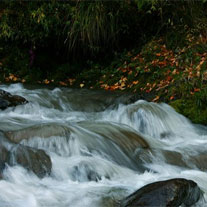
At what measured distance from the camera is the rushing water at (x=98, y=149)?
4.12 meters

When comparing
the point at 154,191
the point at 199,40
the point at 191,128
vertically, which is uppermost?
the point at 199,40

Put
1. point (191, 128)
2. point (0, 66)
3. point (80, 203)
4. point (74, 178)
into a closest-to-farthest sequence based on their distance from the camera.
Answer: point (80, 203) → point (74, 178) → point (191, 128) → point (0, 66)

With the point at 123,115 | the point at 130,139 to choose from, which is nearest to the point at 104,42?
the point at 123,115

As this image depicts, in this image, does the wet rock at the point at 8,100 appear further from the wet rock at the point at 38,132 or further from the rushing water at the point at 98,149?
the wet rock at the point at 38,132

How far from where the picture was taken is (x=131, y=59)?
970 cm

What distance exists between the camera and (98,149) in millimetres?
5164

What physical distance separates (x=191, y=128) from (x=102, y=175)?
2604mm

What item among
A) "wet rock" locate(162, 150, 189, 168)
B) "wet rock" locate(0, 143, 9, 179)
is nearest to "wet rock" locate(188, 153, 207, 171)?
"wet rock" locate(162, 150, 189, 168)

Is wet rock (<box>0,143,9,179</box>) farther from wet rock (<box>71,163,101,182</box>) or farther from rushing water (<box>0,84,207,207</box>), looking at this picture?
wet rock (<box>71,163,101,182</box>)

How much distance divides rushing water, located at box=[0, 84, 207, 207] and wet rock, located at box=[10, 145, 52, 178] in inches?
2.5

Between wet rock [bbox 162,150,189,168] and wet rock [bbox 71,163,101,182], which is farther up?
wet rock [bbox 71,163,101,182]

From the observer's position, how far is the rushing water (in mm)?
4121

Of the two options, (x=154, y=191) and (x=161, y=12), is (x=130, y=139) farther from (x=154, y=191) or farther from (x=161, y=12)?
(x=161, y=12)

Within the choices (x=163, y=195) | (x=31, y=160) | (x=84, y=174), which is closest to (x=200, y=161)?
(x=84, y=174)
